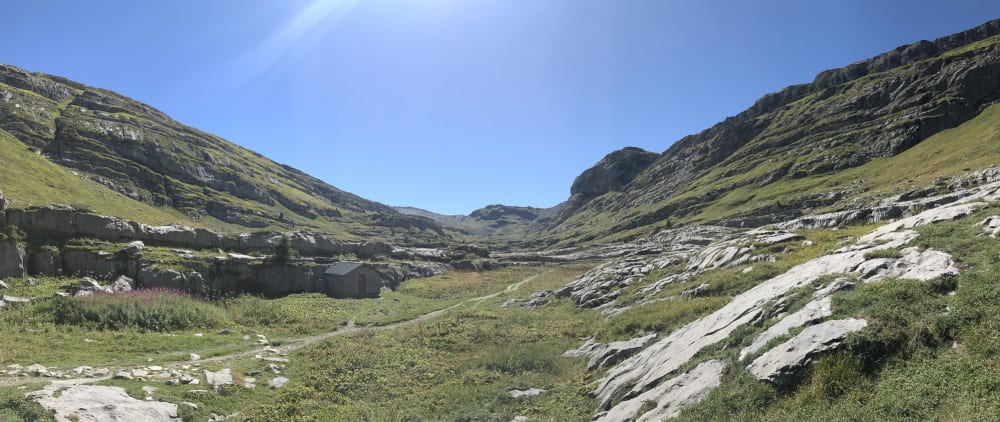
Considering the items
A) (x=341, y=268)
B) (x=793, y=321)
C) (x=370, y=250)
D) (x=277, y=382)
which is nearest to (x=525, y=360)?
(x=277, y=382)

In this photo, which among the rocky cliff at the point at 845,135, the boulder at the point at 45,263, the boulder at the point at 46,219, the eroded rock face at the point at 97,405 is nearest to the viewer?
the eroded rock face at the point at 97,405

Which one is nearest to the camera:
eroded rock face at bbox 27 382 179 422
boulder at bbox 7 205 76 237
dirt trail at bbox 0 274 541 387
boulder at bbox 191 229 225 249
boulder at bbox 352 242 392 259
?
eroded rock face at bbox 27 382 179 422

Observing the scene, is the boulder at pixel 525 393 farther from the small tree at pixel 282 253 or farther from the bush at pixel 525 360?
the small tree at pixel 282 253

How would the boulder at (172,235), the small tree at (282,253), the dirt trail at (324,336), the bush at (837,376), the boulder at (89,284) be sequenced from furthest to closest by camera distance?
1. the small tree at (282,253)
2. the boulder at (172,235)
3. the boulder at (89,284)
4. the dirt trail at (324,336)
5. the bush at (837,376)

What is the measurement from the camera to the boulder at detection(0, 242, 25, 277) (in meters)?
33.1

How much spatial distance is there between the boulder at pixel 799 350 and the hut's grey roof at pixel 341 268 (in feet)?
184

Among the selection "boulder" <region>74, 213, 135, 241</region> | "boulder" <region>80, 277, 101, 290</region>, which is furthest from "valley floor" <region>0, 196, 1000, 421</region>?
"boulder" <region>74, 213, 135, 241</region>

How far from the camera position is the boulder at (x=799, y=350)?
10.9 metres

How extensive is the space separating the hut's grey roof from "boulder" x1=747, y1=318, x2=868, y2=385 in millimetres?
55984

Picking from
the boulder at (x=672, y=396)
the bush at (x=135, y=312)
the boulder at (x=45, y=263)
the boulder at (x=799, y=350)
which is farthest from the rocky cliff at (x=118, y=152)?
the boulder at (x=799, y=350)

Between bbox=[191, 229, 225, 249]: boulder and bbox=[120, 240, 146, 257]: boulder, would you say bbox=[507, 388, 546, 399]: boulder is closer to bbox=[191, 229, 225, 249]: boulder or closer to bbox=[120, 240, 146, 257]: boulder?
bbox=[120, 240, 146, 257]: boulder

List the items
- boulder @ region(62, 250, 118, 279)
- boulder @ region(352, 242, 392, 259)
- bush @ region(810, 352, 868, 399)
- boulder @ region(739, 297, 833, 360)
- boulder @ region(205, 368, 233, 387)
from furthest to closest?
boulder @ region(352, 242, 392, 259) → boulder @ region(62, 250, 118, 279) → boulder @ region(205, 368, 233, 387) → boulder @ region(739, 297, 833, 360) → bush @ region(810, 352, 868, 399)

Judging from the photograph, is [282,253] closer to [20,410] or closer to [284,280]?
[284,280]

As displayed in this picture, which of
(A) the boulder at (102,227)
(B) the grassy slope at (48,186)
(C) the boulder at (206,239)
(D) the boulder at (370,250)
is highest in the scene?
(B) the grassy slope at (48,186)
